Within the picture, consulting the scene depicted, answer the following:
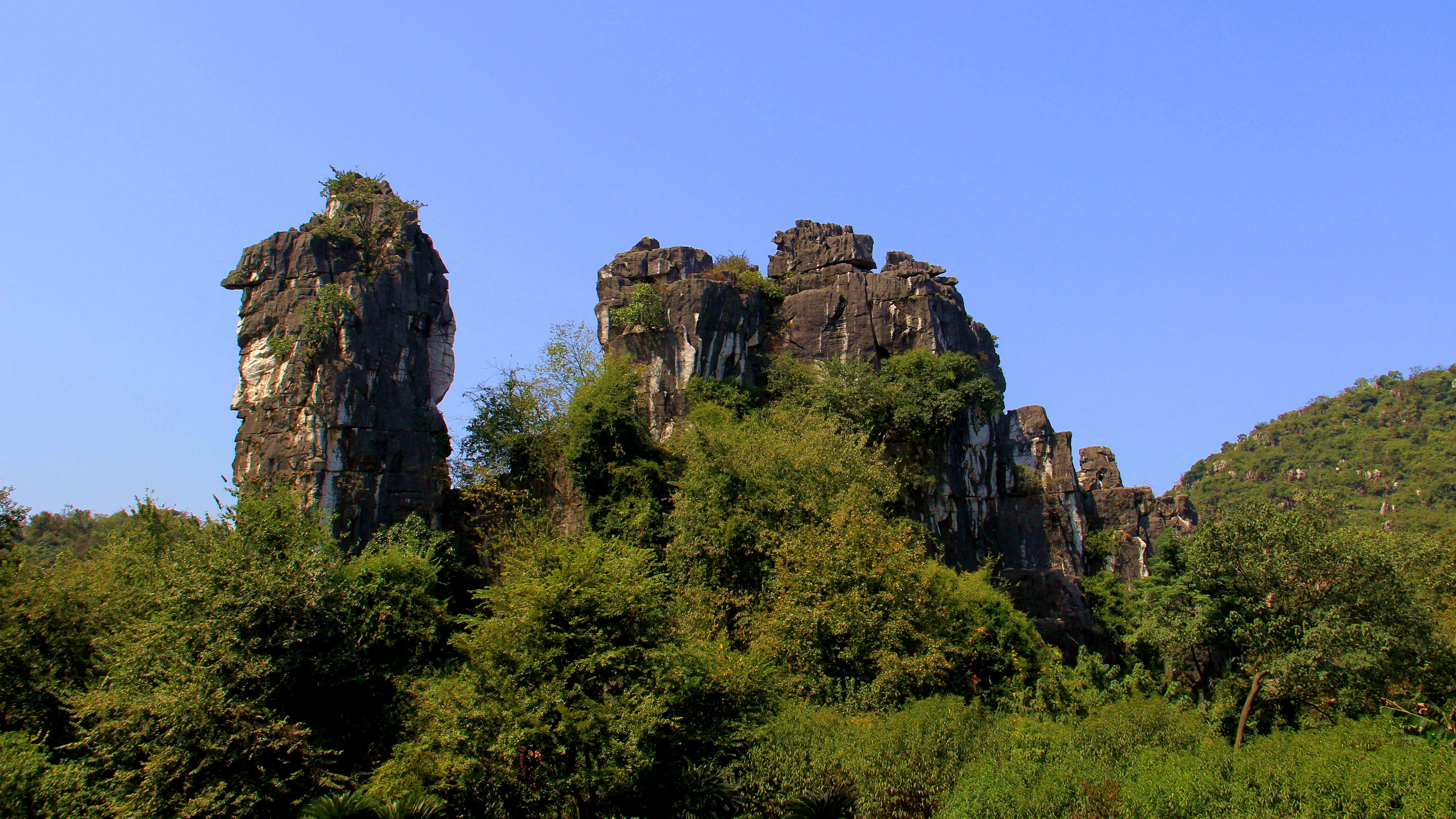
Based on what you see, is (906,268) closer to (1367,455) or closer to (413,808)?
(413,808)

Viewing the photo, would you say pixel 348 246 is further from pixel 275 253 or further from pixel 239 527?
pixel 239 527

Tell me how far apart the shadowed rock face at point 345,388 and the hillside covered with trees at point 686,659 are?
1681 mm

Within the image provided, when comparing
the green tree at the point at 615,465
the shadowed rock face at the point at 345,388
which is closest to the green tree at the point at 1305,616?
the green tree at the point at 615,465

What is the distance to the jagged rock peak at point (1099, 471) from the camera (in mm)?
55531

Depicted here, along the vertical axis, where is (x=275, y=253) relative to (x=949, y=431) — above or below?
above

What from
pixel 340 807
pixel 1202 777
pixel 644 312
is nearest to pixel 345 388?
pixel 644 312

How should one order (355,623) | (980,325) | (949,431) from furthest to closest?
(980,325) < (949,431) < (355,623)

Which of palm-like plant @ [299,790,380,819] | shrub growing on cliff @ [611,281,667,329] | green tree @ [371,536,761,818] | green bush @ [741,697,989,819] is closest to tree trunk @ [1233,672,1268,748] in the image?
green bush @ [741,697,989,819]

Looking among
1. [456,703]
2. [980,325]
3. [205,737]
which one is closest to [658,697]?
[456,703]

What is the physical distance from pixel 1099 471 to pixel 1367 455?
46.6m

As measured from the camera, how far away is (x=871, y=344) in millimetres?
39656

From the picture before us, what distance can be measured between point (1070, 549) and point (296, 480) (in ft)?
102

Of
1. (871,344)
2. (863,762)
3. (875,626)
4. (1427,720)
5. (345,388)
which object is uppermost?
(871,344)

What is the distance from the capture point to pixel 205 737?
1859 centimetres
